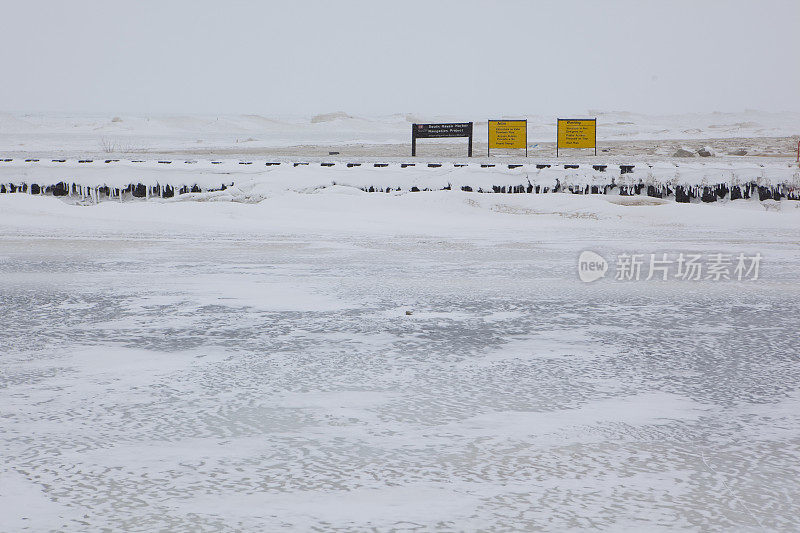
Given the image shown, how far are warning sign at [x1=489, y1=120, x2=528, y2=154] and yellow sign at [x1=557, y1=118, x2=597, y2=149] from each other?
145 centimetres

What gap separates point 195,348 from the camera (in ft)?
17.2

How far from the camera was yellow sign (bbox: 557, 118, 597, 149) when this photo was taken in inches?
1018

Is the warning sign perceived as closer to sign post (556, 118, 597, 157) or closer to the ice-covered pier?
sign post (556, 118, 597, 157)

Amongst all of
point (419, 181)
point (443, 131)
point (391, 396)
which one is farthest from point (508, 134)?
point (391, 396)

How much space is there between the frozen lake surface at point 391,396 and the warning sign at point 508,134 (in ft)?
55.2

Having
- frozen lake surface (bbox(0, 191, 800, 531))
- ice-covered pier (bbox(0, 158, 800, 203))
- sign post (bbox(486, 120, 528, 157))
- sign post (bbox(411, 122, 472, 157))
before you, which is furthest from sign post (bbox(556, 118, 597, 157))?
frozen lake surface (bbox(0, 191, 800, 531))

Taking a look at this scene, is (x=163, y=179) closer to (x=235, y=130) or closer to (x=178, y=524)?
(x=178, y=524)

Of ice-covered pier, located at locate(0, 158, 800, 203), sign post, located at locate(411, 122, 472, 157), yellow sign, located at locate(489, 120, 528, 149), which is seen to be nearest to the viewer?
ice-covered pier, located at locate(0, 158, 800, 203)

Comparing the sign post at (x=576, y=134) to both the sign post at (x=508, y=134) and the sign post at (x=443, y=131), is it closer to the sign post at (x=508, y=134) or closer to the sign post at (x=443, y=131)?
the sign post at (x=508, y=134)

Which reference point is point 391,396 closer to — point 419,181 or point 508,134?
point 419,181

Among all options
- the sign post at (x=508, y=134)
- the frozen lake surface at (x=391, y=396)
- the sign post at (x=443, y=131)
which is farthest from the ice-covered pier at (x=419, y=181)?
the sign post at (x=508, y=134)

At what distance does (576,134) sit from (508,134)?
204 centimetres

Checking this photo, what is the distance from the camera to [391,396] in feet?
14.0

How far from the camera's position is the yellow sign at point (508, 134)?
2528cm
